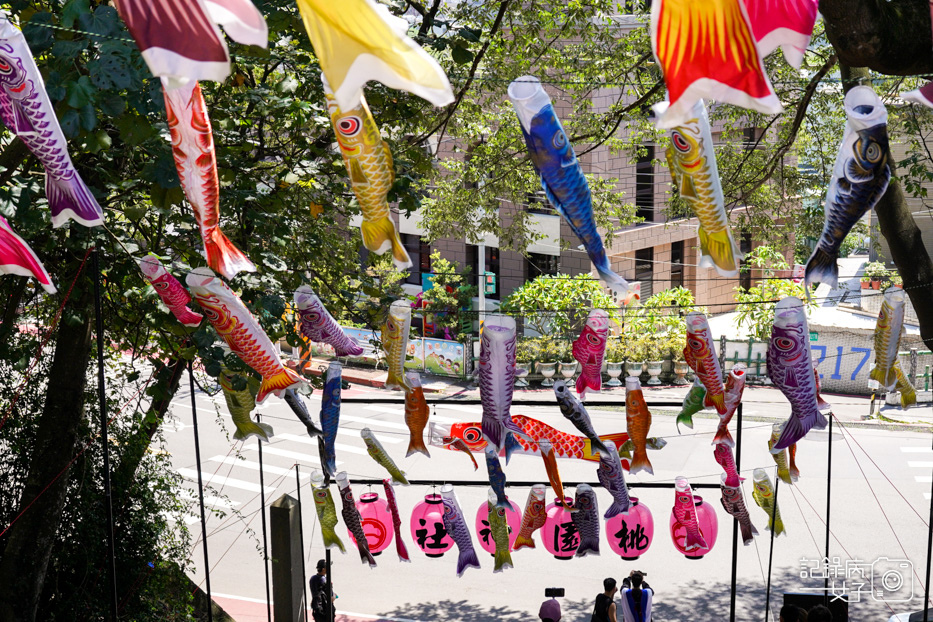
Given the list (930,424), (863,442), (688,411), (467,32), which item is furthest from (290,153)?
(930,424)

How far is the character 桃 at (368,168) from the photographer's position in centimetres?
388

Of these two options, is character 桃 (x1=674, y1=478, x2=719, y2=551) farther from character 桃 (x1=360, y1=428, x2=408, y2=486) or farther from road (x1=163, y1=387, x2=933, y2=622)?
character 桃 (x1=360, y1=428, x2=408, y2=486)

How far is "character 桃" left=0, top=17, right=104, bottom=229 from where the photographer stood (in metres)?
3.53

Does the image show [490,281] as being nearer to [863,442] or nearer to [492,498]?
[863,442]

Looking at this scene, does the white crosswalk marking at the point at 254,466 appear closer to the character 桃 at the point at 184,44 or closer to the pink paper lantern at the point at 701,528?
the pink paper lantern at the point at 701,528

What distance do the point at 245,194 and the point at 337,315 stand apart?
1.76m

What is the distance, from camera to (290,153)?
6.52 metres

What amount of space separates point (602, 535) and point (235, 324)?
307 inches

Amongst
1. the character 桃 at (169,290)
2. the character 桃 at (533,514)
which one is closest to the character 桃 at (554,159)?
the character 桃 at (169,290)

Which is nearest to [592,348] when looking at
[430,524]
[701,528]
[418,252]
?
[701,528]

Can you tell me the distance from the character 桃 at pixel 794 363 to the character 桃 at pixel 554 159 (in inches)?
42.7

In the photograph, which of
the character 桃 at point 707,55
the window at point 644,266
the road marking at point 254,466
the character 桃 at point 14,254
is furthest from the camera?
the window at point 644,266

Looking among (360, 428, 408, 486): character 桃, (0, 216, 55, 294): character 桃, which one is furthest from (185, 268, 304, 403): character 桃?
(360, 428, 408, 486): character 桃

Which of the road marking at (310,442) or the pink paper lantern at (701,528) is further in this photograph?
the road marking at (310,442)
